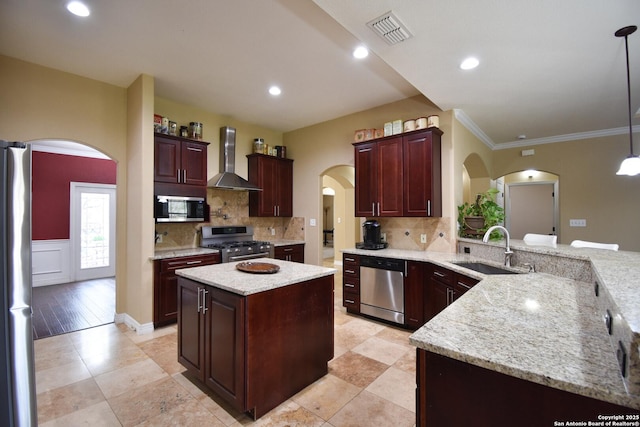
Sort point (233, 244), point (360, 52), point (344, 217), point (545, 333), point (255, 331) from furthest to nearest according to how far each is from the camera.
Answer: point (344, 217), point (233, 244), point (360, 52), point (255, 331), point (545, 333)

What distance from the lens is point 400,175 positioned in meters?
3.78

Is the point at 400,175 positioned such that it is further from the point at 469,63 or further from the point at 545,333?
the point at 545,333

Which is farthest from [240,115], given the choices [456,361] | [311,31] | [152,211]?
[456,361]

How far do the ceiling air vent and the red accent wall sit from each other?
655 centimetres

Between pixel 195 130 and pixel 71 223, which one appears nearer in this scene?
pixel 195 130

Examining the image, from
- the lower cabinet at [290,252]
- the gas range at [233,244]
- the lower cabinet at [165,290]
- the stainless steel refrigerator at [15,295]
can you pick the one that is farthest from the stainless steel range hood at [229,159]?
the stainless steel refrigerator at [15,295]

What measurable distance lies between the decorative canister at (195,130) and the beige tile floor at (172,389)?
2.73 m

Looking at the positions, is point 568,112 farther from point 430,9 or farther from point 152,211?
point 152,211

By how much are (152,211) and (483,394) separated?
11.9 feet

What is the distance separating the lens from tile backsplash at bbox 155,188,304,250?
13.8ft

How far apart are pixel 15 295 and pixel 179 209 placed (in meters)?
3.08

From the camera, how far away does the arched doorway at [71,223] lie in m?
5.40

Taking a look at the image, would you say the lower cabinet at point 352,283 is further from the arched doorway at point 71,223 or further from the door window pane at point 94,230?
the door window pane at point 94,230

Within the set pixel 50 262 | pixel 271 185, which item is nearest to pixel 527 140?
pixel 271 185
